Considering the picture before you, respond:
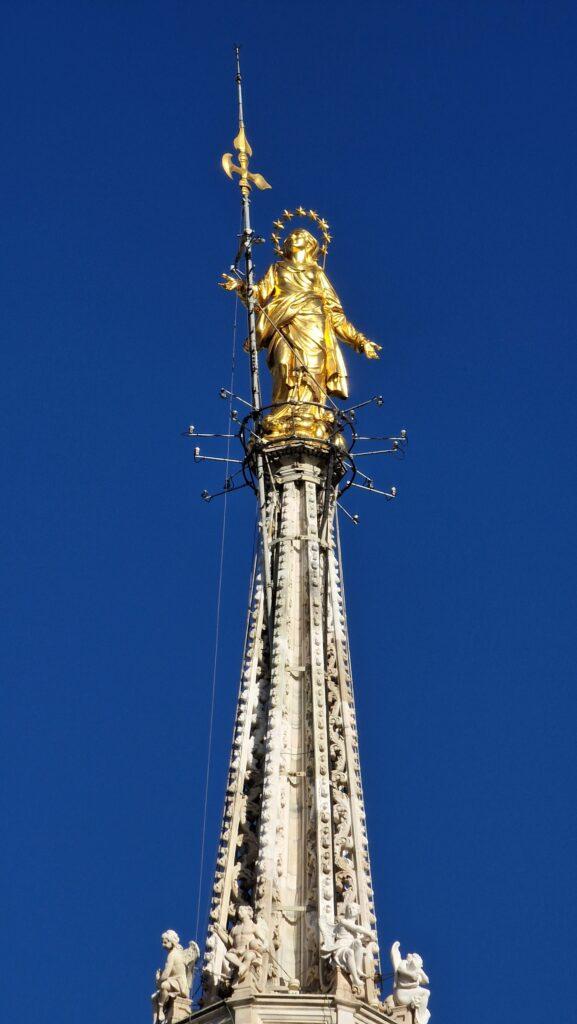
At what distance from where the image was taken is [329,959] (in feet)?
178

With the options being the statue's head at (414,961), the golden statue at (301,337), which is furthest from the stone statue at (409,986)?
the golden statue at (301,337)

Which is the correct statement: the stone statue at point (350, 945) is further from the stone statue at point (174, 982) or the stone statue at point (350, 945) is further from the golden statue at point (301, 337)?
the golden statue at point (301, 337)

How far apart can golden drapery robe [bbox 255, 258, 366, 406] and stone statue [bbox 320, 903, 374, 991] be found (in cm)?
1492

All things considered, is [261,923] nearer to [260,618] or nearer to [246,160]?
[260,618]

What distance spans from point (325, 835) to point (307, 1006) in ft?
17.1

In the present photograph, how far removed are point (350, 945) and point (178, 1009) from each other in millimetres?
3741

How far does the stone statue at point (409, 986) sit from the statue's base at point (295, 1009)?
5.48ft

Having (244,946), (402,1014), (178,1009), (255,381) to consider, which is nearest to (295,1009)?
(244,946)

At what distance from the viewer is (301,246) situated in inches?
2724

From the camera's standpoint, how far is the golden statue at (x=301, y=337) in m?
65.3

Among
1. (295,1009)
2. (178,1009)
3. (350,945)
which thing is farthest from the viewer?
(178,1009)

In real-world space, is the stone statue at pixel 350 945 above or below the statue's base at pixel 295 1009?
above

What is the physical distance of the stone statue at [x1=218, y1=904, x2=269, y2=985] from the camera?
53.7 meters

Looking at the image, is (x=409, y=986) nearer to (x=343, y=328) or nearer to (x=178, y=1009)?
Answer: (x=178, y=1009)
